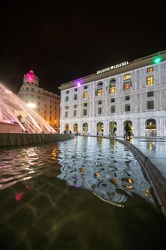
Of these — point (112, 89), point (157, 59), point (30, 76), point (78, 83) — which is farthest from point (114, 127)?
point (30, 76)

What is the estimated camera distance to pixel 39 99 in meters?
68.0

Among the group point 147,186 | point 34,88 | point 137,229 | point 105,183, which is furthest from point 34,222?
point 34,88

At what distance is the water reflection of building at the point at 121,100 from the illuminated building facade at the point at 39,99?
2472 centimetres

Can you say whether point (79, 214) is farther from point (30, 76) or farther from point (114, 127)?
point (30, 76)

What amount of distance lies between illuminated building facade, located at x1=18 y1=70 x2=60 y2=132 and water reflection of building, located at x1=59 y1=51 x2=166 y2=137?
973 inches

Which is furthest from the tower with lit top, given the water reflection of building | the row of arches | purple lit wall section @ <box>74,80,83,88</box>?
the row of arches

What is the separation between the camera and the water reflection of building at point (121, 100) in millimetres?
31369

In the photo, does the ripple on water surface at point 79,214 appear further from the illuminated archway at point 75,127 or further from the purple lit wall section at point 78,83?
the purple lit wall section at point 78,83

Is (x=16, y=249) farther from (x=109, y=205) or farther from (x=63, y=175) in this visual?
(x=63, y=175)

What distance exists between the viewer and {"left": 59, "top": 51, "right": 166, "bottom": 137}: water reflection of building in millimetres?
31369

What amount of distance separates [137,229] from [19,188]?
211cm

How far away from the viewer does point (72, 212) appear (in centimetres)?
192

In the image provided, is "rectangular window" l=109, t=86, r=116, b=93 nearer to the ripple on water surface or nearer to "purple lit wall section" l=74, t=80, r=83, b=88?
"purple lit wall section" l=74, t=80, r=83, b=88

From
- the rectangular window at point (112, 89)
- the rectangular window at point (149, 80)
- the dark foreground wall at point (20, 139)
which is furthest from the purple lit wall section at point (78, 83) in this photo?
the dark foreground wall at point (20, 139)
